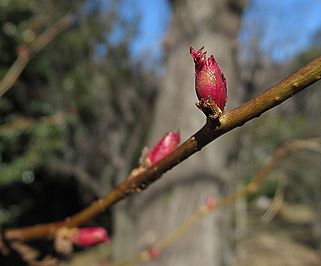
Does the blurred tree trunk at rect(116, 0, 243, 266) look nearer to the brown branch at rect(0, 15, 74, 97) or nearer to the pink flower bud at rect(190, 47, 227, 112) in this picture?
the brown branch at rect(0, 15, 74, 97)

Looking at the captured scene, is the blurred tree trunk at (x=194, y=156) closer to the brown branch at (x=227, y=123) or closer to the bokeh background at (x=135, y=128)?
the bokeh background at (x=135, y=128)

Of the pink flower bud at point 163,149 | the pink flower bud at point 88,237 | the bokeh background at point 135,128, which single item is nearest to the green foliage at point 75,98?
the bokeh background at point 135,128

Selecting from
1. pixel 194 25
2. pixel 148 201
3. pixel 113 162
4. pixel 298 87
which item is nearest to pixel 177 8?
pixel 194 25

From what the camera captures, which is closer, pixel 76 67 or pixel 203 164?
pixel 203 164

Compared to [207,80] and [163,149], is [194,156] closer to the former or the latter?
[163,149]

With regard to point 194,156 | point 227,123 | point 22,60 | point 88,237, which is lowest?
point 227,123

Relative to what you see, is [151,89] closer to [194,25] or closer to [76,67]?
[76,67]

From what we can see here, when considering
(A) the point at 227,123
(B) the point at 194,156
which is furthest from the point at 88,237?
(B) the point at 194,156

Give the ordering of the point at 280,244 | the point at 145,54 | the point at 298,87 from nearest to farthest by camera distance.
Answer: the point at 298,87
the point at 145,54
the point at 280,244
